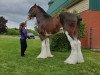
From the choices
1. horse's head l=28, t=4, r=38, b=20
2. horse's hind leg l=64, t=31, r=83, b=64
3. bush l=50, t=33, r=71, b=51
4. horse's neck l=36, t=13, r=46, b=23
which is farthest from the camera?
bush l=50, t=33, r=71, b=51

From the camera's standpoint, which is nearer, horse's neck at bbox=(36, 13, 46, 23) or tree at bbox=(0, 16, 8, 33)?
horse's neck at bbox=(36, 13, 46, 23)

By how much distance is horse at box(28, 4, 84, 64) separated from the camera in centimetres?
1521

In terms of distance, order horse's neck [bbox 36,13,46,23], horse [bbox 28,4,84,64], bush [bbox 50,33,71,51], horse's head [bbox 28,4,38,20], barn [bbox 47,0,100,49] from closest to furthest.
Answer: horse [bbox 28,4,84,64] < horse's neck [bbox 36,13,46,23] < horse's head [bbox 28,4,38,20] < bush [bbox 50,33,71,51] < barn [bbox 47,0,100,49]

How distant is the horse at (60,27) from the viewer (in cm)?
1521

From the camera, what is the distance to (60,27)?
16266 mm

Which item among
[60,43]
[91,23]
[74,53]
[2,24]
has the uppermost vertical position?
[2,24]

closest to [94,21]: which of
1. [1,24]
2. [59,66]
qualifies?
[59,66]

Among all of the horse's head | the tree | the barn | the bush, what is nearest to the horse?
the horse's head

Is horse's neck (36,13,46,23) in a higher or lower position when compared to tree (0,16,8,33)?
lower

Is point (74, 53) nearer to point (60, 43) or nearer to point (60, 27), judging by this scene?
point (60, 27)

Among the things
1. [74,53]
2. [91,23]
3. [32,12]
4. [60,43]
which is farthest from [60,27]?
[91,23]

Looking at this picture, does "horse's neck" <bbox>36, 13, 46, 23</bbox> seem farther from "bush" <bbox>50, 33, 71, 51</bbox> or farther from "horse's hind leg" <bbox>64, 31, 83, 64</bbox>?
"bush" <bbox>50, 33, 71, 51</bbox>

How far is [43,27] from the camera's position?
17.2 m

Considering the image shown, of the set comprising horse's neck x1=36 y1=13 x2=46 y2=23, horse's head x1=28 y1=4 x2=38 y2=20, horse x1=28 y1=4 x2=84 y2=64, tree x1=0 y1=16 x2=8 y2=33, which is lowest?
horse x1=28 y1=4 x2=84 y2=64
